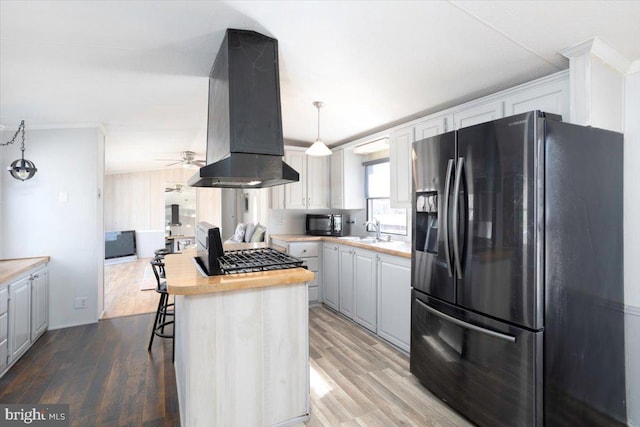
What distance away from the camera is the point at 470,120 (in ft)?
8.63

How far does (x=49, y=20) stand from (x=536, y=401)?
3.11 metres

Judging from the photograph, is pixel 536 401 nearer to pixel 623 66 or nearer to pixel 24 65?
pixel 623 66

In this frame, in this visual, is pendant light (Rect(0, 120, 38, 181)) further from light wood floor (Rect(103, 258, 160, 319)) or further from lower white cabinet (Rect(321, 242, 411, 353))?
lower white cabinet (Rect(321, 242, 411, 353))

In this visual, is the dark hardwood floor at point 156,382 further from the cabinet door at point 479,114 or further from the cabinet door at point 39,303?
the cabinet door at point 479,114

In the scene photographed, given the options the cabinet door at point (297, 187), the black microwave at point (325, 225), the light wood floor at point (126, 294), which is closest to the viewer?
the light wood floor at point (126, 294)

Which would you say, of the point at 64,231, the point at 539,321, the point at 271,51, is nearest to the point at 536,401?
the point at 539,321

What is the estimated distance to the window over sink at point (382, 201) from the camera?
3865 mm

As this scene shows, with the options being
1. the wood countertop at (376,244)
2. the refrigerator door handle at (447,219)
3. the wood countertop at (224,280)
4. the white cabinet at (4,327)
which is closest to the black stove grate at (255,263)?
the wood countertop at (224,280)

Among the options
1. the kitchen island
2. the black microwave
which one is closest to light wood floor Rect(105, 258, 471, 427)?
the kitchen island

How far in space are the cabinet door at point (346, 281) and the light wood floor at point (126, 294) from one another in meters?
2.49

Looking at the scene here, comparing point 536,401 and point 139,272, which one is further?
point 139,272

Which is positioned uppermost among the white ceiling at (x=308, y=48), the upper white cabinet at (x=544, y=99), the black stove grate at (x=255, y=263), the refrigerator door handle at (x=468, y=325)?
the white ceiling at (x=308, y=48)

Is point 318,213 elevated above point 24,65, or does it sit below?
below

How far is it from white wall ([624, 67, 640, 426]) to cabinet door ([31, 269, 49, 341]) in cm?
477
